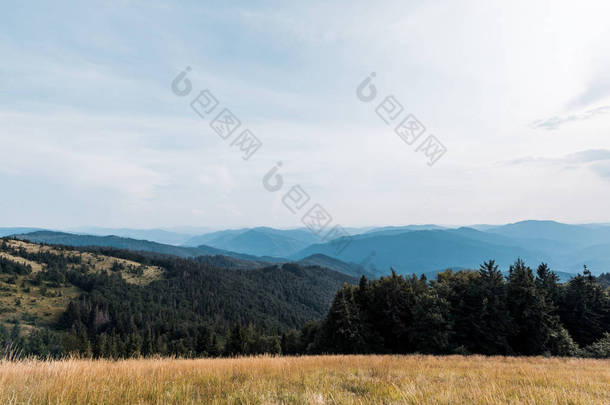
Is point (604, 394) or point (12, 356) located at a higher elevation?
point (604, 394)

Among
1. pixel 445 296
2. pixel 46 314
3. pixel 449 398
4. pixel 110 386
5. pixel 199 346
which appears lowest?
pixel 46 314

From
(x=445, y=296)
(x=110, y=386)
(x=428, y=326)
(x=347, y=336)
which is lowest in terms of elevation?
(x=347, y=336)

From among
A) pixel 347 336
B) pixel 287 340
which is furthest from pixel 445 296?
pixel 287 340

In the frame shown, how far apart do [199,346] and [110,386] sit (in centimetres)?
9831

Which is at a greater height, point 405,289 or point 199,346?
point 405,289

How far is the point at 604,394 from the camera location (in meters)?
6.13

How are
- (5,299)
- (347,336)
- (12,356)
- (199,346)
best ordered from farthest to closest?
1. (5,299)
2. (199,346)
3. (347,336)
4. (12,356)

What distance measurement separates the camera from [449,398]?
4.95 m

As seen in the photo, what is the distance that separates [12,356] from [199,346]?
94.5 m

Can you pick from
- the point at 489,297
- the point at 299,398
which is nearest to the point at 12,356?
the point at 299,398

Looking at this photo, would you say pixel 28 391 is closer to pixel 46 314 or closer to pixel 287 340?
pixel 287 340

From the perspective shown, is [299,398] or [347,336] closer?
[299,398]

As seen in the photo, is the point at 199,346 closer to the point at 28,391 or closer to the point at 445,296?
the point at 445,296

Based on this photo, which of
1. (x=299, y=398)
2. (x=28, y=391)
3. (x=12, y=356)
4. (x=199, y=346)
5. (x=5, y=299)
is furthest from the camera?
(x=5, y=299)
